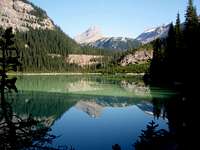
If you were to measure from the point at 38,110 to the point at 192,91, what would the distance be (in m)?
22.3

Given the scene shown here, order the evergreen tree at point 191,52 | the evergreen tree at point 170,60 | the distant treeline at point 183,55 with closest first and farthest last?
1. the evergreen tree at point 191,52
2. the distant treeline at point 183,55
3. the evergreen tree at point 170,60

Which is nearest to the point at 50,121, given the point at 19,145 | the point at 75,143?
the point at 75,143

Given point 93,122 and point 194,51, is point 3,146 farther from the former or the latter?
point 194,51

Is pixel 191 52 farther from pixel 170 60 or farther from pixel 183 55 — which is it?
pixel 170 60

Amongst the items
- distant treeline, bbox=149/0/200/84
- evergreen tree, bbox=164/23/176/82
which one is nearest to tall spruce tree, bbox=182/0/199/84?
distant treeline, bbox=149/0/200/84

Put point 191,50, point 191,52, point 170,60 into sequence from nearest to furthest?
point 191,52 → point 191,50 → point 170,60

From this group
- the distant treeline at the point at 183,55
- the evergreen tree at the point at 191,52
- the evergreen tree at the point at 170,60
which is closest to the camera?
the evergreen tree at the point at 191,52

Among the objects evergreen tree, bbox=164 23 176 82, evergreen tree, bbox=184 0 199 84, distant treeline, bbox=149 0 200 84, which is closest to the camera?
evergreen tree, bbox=184 0 199 84

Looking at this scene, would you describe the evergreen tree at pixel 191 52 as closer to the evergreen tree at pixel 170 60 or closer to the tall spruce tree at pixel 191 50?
the tall spruce tree at pixel 191 50

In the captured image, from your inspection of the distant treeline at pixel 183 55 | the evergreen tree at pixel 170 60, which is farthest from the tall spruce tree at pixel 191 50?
the evergreen tree at pixel 170 60

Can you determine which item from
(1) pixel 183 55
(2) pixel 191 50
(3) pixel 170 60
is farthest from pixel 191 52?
(3) pixel 170 60

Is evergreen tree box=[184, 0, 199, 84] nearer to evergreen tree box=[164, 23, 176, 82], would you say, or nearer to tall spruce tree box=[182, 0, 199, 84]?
tall spruce tree box=[182, 0, 199, 84]

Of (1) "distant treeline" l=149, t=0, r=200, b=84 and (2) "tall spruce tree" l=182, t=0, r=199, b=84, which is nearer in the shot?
(2) "tall spruce tree" l=182, t=0, r=199, b=84

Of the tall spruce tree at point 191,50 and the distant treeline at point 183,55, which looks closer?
the tall spruce tree at point 191,50
